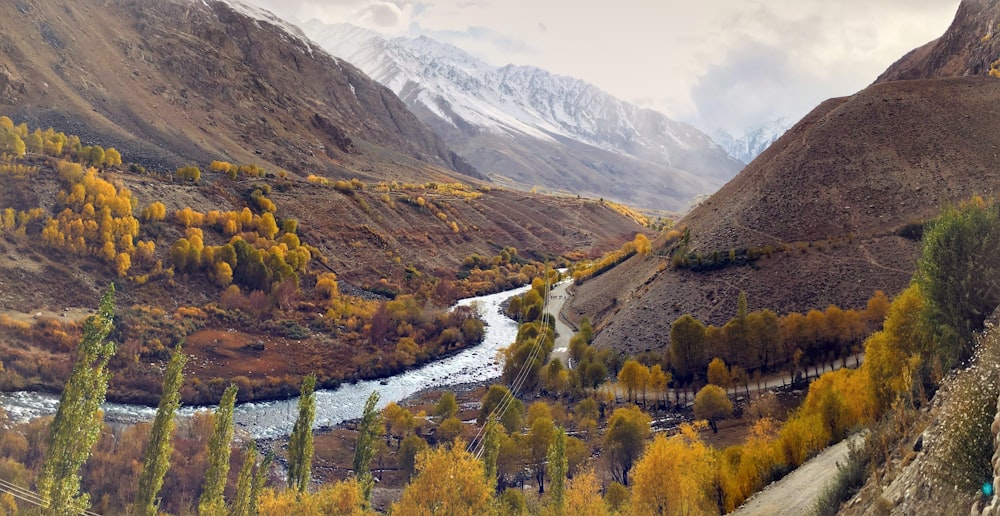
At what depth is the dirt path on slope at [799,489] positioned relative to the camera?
68.6 ft

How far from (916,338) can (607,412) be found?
27.8 m

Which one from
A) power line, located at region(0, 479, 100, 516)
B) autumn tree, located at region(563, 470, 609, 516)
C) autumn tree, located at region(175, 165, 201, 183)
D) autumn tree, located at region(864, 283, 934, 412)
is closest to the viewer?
autumn tree, located at region(864, 283, 934, 412)

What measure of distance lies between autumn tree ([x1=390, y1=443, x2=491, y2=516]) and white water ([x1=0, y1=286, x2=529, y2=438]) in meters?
27.9

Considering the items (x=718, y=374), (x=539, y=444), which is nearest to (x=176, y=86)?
(x=539, y=444)

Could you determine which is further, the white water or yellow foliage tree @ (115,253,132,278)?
yellow foliage tree @ (115,253,132,278)

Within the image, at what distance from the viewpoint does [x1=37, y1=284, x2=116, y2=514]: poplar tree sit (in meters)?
26.6

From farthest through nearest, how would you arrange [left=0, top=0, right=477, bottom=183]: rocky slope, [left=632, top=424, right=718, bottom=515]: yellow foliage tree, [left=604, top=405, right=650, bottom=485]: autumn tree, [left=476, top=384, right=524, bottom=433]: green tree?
[left=0, top=0, right=477, bottom=183]: rocky slope < [left=476, top=384, right=524, bottom=433]: green tree < [left=604, top=405, right=650, bottom=485]: autumn tree < [left=632, top=424, right=718, bottom=515]: yellow foliage tree

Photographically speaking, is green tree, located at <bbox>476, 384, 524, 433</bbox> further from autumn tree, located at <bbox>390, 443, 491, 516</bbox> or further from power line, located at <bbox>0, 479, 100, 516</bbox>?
power line, located at <bbox>0, 479, 100, 516</bbox>

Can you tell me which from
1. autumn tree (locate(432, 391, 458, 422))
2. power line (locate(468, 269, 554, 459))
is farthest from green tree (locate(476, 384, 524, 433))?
autumn tree (locate(432, 391, 458, 422))

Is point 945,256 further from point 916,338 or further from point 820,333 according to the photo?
point 820,333

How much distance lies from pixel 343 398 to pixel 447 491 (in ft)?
123

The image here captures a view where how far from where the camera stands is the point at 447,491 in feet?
85.4

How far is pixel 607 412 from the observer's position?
5200 cm

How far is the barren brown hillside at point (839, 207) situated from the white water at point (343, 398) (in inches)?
581
